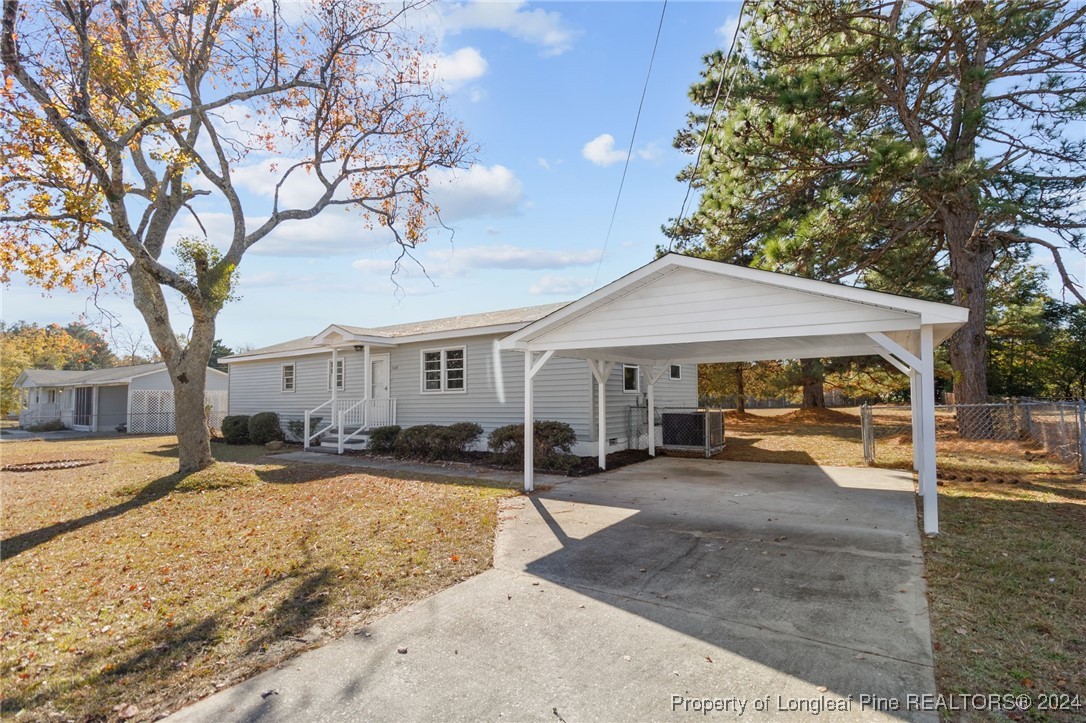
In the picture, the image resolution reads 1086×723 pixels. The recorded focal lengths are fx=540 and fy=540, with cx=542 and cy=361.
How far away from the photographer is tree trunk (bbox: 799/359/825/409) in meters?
22.4

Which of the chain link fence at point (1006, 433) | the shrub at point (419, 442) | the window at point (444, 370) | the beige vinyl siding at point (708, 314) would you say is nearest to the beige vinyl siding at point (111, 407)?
the window at point (444, 370)

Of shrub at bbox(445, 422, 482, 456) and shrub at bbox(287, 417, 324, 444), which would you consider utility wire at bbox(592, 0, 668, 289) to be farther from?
shrub at bbox(287, 417, 324, 444)

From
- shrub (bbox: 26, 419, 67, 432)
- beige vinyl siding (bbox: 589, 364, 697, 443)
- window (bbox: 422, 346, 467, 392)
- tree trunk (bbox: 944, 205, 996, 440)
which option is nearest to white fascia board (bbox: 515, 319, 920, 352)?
beige vinyl siding (bbox: 589, 364, 697, 443)

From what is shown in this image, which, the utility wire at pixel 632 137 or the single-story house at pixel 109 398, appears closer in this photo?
the utility wire at pixel 632 137

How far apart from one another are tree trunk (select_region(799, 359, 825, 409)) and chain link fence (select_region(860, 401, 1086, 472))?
23.9 ft

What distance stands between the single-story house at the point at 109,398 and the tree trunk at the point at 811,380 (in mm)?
27119

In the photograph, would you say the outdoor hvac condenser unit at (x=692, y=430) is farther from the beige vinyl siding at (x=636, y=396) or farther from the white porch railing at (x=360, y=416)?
the white porch railing at (x=360, y=416)

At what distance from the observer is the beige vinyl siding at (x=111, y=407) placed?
28.4m

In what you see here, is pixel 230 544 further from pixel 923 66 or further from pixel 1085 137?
pixel 1085 137

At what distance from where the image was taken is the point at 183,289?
947 centimetres

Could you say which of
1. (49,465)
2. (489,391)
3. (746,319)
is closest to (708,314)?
(746,319)

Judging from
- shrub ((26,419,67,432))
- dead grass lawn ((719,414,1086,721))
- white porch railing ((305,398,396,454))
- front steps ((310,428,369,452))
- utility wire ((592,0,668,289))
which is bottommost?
shrub ((26,419,67,432))

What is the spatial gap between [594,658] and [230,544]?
14.7ft

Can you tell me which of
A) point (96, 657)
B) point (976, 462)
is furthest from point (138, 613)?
point (976, 462)
